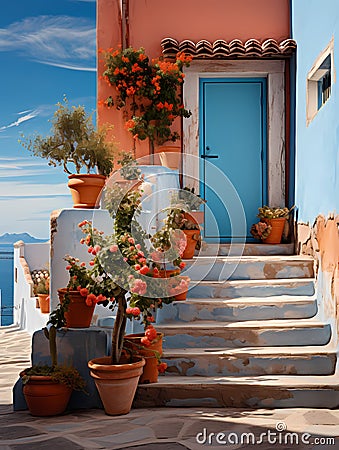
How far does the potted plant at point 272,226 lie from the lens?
718 cm

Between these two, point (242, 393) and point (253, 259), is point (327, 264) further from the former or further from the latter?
point (242, 393)

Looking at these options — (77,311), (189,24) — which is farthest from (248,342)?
(189,24)

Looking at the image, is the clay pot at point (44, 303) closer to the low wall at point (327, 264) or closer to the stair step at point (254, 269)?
the stair step at point (254, 269)

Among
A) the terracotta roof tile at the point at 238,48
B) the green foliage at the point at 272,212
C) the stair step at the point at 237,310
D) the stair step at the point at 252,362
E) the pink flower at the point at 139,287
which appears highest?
the terracotta roof tile at the point at 238,48

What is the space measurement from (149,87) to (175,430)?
15.2 feet

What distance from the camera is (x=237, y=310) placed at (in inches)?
214

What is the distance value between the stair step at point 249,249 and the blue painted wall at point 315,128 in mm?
384

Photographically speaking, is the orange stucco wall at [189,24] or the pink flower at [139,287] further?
the orange stucco wall at [189,24]

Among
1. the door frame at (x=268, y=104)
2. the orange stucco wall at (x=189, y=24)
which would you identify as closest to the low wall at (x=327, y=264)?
the door frame at (x=268, y=104)

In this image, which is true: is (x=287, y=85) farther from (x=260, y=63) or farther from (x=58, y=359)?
(x=58, y=359)

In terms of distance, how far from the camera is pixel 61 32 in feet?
53.1

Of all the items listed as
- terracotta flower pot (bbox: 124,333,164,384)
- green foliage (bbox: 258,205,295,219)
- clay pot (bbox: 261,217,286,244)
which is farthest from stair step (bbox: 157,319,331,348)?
green foliage (bbox: 258,205,295,219)

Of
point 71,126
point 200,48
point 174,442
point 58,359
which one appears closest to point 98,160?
point 71,126

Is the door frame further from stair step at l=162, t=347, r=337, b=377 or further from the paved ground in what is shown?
the paved ground
